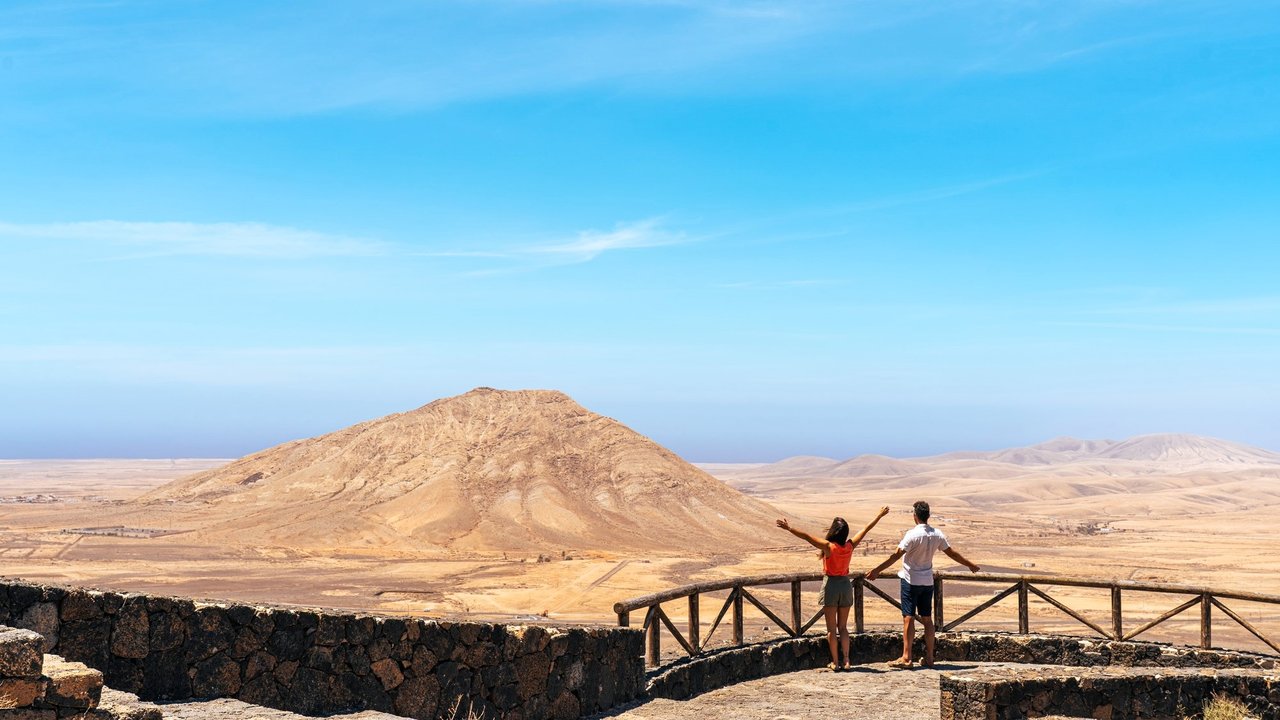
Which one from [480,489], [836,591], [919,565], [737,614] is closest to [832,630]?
[836,591]

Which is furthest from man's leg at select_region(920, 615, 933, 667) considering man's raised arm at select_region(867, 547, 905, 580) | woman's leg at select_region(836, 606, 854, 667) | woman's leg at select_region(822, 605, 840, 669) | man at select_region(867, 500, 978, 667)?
woman's leg at select_region(822, 605, 840, 669)

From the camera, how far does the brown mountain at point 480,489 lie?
57.4 meters

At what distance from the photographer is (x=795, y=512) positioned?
→ 3076 inches

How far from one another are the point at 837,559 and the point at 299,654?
657 cm

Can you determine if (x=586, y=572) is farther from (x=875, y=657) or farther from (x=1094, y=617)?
(x=875, y=657)

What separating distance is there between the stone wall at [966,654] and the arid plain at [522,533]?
42.7 ft

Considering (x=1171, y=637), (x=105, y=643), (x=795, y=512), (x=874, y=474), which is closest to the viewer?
(x=105, y=643)

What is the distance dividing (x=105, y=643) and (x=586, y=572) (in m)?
35.3

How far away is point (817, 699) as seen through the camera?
11.6 m

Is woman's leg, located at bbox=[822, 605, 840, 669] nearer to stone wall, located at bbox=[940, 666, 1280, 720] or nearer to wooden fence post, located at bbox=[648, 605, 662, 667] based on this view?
wooden fence post, located at bbox=[648, 605, 662, 667]

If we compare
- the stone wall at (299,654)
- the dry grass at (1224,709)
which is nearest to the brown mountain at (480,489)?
the dry grass at (1224,709)

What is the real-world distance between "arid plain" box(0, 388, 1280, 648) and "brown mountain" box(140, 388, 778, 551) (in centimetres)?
19

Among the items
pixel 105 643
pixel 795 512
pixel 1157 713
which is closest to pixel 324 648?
pixel 105 643

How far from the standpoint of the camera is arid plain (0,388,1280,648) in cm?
3800
